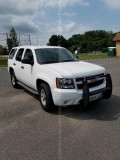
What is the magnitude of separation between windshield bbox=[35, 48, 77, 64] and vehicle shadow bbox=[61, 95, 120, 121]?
155cm

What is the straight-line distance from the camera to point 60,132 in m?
5.35

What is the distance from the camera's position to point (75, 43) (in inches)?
4400

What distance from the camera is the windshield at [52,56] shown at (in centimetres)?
754

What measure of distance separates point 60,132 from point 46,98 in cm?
146

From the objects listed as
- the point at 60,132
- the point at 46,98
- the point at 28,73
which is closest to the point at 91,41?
the point at 28,73

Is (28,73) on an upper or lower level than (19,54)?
lower

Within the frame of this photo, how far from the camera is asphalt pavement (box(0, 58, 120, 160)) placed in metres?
4.38

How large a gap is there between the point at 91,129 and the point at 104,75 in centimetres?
202

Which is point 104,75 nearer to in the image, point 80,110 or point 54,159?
point 80,110

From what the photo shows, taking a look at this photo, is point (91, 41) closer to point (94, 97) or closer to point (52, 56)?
point (52, 56)

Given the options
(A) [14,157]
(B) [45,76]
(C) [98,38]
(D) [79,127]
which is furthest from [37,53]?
(C) [98,38]

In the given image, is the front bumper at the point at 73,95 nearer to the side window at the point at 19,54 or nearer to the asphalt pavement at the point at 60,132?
the asphalt pavement at the point at 60,132

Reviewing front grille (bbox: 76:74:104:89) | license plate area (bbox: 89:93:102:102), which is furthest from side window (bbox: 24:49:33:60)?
license plate area (bbox: 89:93:102:102)

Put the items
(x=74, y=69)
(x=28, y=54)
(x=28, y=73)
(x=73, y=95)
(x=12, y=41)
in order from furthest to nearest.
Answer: (x=12, y=41)
(x=28, y=54)
(x=28, y=73)
(x=74, y=69)
(x=73, y=95)
